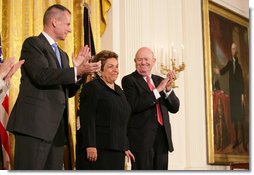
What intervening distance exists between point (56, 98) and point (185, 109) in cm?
158

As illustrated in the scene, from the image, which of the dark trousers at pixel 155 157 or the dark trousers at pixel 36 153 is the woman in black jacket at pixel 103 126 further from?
the dark trousers at pixel 36 153

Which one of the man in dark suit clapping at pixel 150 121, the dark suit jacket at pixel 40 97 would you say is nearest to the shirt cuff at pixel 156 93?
the man in dark suit clapping at pixel 150 121

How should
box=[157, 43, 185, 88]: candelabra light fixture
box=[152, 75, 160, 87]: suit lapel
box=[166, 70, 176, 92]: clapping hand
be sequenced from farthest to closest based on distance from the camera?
box=[157, 43, 185, 88]: candelabra light fixture
box=[152, 75, 160, 87]: suit lapel
box=[166, 70, 176, 92]: clapping hand

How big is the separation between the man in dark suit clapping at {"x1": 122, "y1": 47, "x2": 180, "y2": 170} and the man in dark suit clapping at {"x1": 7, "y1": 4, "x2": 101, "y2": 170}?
2.48 ft

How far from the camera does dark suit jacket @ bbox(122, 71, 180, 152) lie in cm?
390

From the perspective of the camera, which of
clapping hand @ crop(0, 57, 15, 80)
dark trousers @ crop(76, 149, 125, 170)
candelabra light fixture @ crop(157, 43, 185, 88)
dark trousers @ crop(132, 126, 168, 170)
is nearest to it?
clapping hand @ crop(0, 57, 15, 80)

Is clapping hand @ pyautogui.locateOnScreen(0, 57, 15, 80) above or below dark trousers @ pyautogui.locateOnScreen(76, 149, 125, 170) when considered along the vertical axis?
above

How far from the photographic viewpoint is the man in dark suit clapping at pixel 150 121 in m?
3.86

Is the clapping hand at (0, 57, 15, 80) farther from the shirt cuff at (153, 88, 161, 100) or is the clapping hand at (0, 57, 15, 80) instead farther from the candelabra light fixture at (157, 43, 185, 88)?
the candelabra light fixture at (157, 43, 185, 88)

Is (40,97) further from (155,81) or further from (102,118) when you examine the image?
(155,81)

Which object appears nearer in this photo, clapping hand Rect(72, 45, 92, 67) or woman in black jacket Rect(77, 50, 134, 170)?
clapping hand Rect(72, 45, 92, 67)

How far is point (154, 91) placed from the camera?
13.0 feet

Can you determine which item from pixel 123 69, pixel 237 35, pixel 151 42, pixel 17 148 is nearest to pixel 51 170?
pixel 17 148

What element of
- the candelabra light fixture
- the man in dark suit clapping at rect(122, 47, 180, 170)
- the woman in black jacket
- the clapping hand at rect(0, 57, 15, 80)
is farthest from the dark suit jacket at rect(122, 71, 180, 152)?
the clapping hand at rect(0, 57, 15, 80)
